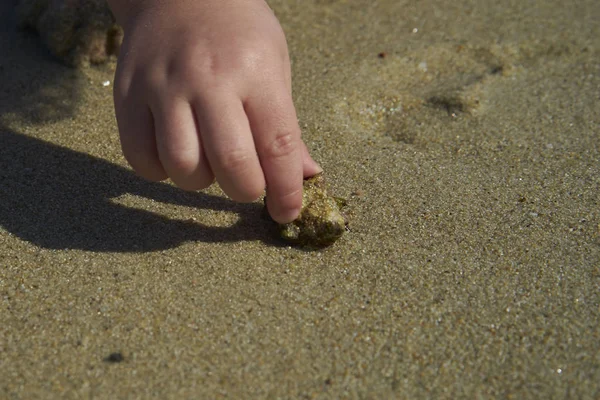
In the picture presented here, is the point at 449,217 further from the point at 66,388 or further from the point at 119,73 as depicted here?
the point at 66,388

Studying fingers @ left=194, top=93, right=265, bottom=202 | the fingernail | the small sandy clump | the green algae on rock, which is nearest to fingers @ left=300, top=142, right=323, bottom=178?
the green algae on rock

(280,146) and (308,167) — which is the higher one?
(280,146)

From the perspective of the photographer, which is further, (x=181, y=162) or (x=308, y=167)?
(x=308, y=167)

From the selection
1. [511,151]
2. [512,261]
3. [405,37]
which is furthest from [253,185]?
[405,37]

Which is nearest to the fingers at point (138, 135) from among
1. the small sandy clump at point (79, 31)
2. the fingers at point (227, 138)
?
the fingers at point (227, 138)

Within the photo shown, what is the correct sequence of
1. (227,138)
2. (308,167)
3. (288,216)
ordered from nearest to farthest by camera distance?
(227,138) < (288,216) < (308,167)

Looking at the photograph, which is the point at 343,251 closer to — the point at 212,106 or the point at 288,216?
the point at 288,216

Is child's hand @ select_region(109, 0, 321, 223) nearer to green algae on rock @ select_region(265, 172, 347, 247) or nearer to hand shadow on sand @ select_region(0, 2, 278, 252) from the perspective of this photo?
green algae on rock @ select_region(265, 172, 347, 247)

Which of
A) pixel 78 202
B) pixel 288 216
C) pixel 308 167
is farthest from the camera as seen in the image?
pixel 78 202

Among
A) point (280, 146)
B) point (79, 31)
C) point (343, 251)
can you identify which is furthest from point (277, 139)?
point (79, 31)
